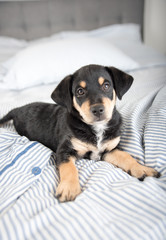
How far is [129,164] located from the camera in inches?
49.1

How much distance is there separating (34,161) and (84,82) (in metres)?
0.67

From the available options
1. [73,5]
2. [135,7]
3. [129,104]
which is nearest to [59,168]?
[129,104]

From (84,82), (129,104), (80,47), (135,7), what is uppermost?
(135,7)

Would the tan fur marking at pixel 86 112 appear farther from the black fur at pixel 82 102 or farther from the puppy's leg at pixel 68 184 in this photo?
the puppy's leg at pixel 68 184

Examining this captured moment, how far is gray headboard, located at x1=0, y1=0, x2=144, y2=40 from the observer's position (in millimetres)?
3512

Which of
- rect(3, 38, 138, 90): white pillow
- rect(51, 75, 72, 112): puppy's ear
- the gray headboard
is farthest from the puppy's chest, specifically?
the gray headboard

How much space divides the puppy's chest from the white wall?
2.92 meters

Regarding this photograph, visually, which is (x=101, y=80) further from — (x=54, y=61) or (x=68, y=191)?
(x=54, y=61)

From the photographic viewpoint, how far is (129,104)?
6.53 feet

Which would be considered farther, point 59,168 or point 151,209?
point 59,168

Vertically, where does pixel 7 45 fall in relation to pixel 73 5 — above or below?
below

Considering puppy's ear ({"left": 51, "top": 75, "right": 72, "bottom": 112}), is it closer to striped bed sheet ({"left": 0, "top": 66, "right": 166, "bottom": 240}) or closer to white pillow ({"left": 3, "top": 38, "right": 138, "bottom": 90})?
striped bed sheet ({"left": 0, "top": 66, "right": 166, "bottom": 240})

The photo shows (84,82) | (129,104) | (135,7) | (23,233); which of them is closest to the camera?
(23,233)

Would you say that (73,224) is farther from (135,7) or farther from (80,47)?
(135,7)
